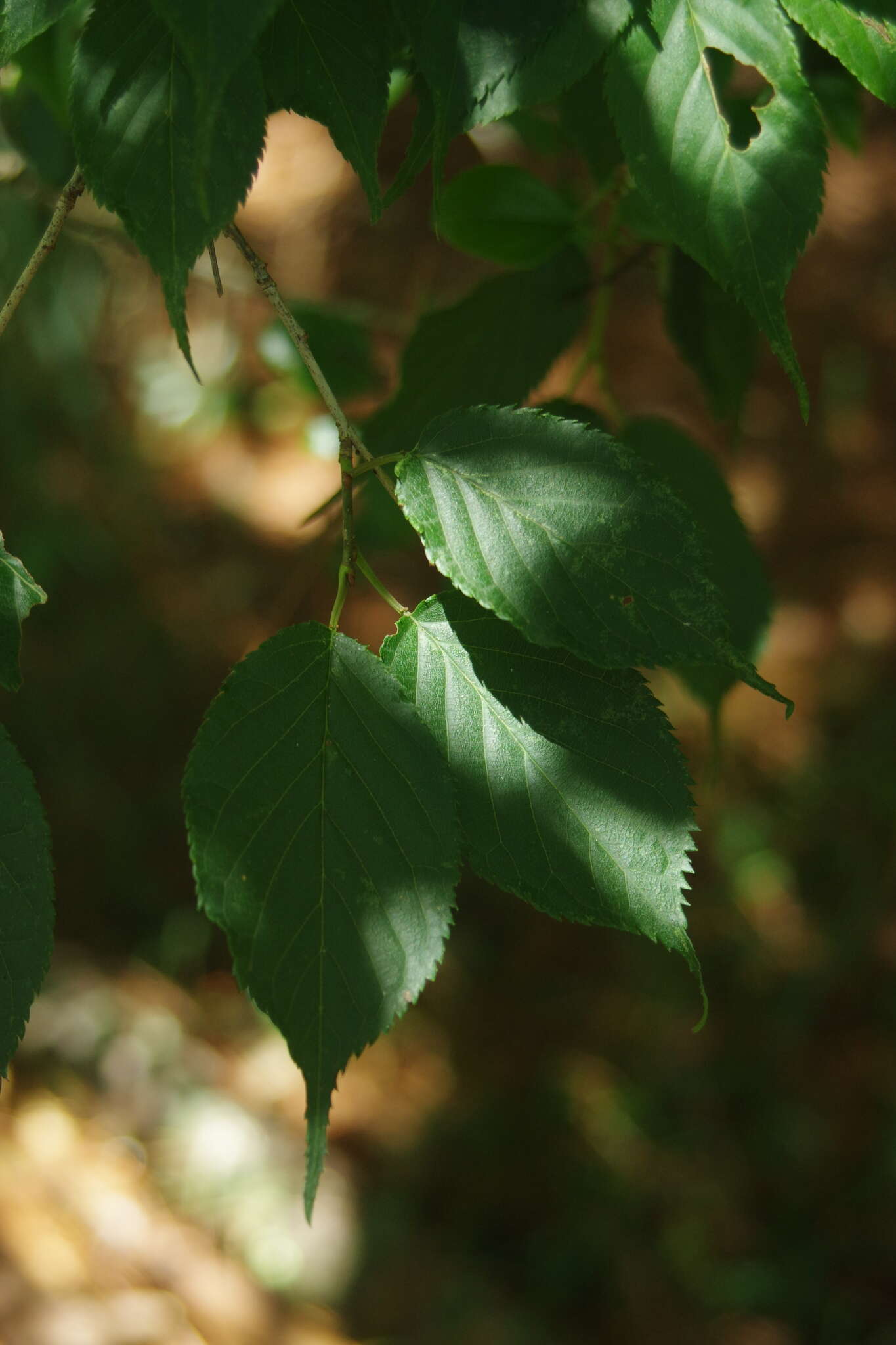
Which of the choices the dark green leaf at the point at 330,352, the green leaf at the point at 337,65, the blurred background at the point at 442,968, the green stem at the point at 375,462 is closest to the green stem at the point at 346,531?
the green stem at the point at 375,462

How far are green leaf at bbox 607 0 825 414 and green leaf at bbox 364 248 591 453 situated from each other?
0.23 meters

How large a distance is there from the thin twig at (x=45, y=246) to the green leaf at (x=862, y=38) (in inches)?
16.0

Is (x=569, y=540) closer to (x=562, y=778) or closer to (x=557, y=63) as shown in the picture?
(x=562, y=778)

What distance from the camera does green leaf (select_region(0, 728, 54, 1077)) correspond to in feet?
1.60

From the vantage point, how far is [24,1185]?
7.42 feet

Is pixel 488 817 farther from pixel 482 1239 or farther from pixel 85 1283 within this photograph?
pixel 482 1239

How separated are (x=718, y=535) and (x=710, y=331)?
156 mm

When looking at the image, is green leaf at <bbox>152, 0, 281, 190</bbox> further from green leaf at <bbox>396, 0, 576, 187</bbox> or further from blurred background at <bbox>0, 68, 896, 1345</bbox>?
blurred background at <bbox>0, 68, 896, 1345</bbox>

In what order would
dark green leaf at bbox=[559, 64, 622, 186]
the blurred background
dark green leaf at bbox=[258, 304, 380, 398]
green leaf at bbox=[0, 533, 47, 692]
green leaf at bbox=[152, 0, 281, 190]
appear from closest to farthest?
green leaf at bbox=[152, 0, 281, 190]
green leaf at bbox=[0, 533, 47, 692]
dark green leaf at bbox=[559, 64, 622, 186]
dark green leaf at bbox=[258, 304, 380, 398]
the blurred background

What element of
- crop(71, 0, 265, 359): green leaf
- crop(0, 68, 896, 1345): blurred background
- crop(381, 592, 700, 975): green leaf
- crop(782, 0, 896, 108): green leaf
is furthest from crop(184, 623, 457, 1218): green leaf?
crop(0, 68, 896, 1345): blurred background

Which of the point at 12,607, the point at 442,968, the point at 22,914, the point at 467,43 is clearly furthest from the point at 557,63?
the point at 442,968

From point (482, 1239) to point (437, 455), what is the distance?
231cm

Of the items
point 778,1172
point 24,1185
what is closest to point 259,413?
point 24,1185

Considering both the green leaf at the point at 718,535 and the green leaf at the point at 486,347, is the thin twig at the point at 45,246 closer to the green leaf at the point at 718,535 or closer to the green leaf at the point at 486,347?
the green leaf at the point at 486,347
